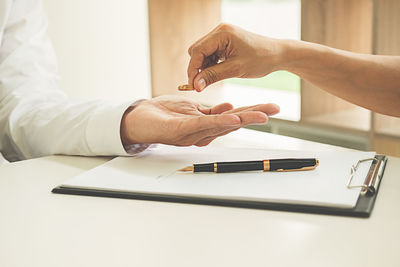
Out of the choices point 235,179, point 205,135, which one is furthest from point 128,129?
point 235,179

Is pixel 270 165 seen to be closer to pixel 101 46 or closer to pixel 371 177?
pixel 371 177

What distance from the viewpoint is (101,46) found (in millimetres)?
2879

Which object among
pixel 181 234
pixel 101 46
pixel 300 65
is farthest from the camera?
pixel 101 46

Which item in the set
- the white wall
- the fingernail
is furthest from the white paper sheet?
the white wall

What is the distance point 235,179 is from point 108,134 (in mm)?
291

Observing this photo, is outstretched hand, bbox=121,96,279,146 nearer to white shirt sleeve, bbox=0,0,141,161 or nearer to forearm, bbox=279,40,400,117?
white shirt sleeve, bbox=0,0,141,161

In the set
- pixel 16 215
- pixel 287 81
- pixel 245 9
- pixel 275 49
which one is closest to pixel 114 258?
pixel 16 215

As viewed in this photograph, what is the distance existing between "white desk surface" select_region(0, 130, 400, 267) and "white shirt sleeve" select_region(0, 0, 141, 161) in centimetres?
24

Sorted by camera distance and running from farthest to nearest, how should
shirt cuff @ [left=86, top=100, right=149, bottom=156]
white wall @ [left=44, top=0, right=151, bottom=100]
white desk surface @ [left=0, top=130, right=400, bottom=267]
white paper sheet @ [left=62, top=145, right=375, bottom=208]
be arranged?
1. white wall @ [left=44, top=0, right=151, bottom=100]
2. shirt cuff @ [left=86, top=100, right=149, bottom=156]
3. white paper sheet @ [left=62, top=145, right=375, bottom=208]
4. white desk surface @ [left=0, top=130, right=400, bottom=267]

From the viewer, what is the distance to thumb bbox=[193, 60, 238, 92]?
838mm

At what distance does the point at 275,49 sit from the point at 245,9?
70.6 inches

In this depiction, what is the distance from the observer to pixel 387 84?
0.97 m

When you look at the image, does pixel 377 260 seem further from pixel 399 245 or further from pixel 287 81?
pixel 287 81

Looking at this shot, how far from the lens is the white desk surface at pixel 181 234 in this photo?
483mm
